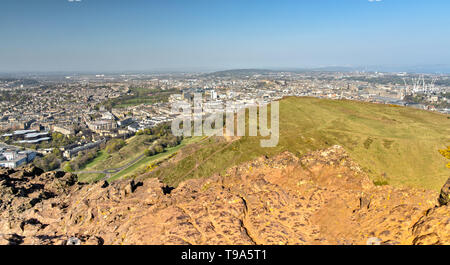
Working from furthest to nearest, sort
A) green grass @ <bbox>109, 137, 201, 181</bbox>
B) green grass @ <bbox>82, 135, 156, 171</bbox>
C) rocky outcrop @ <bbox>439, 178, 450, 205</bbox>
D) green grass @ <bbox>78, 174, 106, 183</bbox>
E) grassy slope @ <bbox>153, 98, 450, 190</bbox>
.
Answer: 1. green grass @ <bbox>82, 135, 156, 171</bbox>
2. green grass @ <bbox>78, 174, 106, 183</bbox>
3. green grass @ <bbox>109, 137, 201, 181</bbox>
4. grassy slope @ <bbox>153, 98, 450, 190</bbox>
5. rocky outcrop @ <bbox>439, 178, 450, 205</bbox>

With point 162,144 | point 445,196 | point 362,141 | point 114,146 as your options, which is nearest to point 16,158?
point 114,146

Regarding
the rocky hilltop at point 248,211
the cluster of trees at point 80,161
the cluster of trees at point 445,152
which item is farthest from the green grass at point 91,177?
the cluster of trees at point 445,152

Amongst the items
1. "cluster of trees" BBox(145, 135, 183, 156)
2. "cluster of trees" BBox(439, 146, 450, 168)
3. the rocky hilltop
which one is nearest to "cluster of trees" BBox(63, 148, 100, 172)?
"cluster of trees" BBox(145, 135, 183, 156)

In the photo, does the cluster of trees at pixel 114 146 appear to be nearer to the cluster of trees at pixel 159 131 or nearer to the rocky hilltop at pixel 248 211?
the cluster of trees at pixel 159 131

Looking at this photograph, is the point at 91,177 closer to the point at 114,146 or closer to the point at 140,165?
the point at 140,165

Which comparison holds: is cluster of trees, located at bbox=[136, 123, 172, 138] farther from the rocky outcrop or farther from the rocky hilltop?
the rocky outcrop

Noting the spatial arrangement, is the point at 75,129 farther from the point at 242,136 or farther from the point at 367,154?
the point at 367,154
